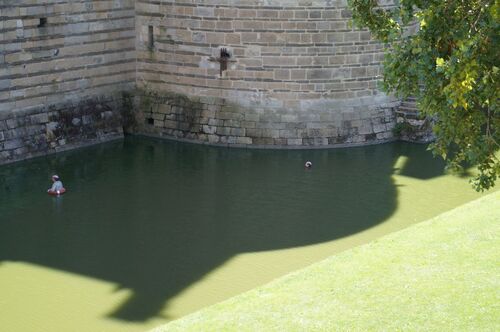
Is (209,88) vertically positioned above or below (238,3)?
below

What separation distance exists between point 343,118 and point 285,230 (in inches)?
217

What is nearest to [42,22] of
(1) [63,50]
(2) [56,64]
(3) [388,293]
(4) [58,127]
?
(1) [63,50]

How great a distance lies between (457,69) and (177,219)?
751 centimetres

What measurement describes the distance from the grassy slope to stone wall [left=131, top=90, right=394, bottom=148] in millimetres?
6650

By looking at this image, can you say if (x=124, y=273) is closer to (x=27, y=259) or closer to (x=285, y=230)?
(x=27, y=259)

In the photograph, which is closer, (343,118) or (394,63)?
(394,63)

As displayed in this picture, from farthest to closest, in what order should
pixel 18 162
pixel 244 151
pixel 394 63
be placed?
pixel 244 151 < pixel 18 162 < pixel 394 63

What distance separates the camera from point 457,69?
324 inches

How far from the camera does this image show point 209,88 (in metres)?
19.8

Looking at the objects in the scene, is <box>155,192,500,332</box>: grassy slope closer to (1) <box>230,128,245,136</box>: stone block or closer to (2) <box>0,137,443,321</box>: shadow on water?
(2) <box>0,137,443,321</box>: shadow on water

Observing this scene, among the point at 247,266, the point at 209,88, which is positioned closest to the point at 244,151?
the point at 209,88

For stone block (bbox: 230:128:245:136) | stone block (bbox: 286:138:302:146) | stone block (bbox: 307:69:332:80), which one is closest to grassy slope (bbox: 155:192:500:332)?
stone block (bbox: 286:138:302:146)

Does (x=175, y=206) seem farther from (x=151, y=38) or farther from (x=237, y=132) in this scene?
(x=151, y=38)

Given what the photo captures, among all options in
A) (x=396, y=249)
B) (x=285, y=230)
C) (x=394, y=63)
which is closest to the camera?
(x=394, y=63)
